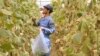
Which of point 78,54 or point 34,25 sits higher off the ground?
point 78,54

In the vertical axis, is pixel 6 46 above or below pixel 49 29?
above

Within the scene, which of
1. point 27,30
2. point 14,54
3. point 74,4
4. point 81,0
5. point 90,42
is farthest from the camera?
point 27,30

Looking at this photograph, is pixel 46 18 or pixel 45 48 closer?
pixel 45 48

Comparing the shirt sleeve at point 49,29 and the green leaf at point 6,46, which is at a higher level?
the green leaf at point 6,46

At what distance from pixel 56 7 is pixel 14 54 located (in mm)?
3797

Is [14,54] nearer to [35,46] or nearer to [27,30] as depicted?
[35,46]

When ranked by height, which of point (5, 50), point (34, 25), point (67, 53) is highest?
point (5, 50)

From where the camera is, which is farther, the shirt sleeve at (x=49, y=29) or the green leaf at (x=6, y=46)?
the shirt sleeve at (x=49, y=29)

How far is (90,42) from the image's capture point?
10.9 ft

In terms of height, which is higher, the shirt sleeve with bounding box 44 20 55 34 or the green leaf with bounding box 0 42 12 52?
the green leaf with bounding box 0 42 12 52

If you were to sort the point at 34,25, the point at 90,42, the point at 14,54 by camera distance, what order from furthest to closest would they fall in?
the point at 34,25 → the point at 90,42 → the point at 14,54

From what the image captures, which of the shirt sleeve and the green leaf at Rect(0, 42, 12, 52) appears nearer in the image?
the green leaf at Rect(0, 42, 12, 52)

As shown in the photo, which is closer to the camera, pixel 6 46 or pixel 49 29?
pixel 6 46

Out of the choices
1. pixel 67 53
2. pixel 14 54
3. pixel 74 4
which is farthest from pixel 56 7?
pixel 14 54
